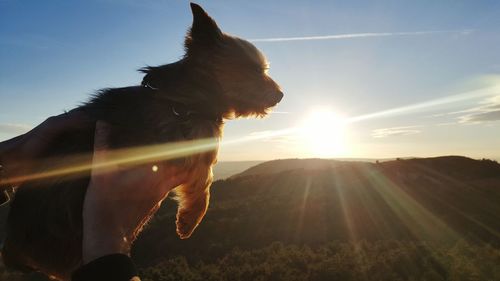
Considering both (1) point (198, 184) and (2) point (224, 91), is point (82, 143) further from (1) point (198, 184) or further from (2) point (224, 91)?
(2) point (224, 91)

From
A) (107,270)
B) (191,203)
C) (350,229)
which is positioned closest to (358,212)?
(350,229)

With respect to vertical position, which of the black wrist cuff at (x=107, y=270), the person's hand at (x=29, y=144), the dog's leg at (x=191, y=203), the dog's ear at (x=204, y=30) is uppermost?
the dog's ear at (x=204, y=30)

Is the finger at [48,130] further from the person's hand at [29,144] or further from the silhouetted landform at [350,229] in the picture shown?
the silhouetted landform at [350,229]

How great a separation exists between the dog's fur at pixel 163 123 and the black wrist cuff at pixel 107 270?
345mm

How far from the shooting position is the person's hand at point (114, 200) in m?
1.70

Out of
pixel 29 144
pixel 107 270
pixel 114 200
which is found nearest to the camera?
pixel 107 270

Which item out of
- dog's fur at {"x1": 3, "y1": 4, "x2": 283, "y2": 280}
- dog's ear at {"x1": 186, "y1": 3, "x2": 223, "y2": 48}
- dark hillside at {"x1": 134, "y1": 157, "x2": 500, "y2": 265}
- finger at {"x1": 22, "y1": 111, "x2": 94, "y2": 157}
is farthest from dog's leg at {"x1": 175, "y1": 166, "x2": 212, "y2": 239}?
dark hillside at {"x1": 134, "y1": 157, "x2": 500, "y2": 265}

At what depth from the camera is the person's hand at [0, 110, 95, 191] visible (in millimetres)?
2059

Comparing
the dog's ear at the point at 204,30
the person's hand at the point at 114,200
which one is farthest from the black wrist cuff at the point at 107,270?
the dog's ear at the point at 204,30

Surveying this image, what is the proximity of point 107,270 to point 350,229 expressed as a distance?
73.4ft

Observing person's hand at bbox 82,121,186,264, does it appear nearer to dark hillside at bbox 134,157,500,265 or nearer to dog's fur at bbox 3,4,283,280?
dog's fur at bbox 3,4,283,280

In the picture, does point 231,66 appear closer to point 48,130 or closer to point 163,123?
point 163,123

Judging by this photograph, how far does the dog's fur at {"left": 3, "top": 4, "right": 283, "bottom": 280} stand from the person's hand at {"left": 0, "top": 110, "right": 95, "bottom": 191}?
49 millimetres

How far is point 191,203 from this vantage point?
2689 mm
